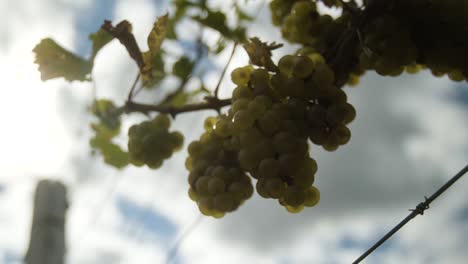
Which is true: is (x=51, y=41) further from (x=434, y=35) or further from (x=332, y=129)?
(x=434, y=35)

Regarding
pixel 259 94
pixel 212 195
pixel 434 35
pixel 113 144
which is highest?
pixel 113 144

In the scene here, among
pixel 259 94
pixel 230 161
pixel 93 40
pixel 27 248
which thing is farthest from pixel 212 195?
pixel 27 248

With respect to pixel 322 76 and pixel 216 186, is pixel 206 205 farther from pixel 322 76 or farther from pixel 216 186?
pixel 322 76

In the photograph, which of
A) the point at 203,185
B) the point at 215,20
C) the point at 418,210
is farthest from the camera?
the point at 215,20

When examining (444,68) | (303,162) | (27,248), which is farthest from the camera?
(27,248)

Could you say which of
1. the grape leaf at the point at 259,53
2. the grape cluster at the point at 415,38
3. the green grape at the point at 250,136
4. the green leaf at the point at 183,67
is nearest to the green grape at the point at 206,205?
the green grape at the point at 250,136

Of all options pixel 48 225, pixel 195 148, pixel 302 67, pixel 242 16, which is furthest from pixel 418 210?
pixel 48 225
